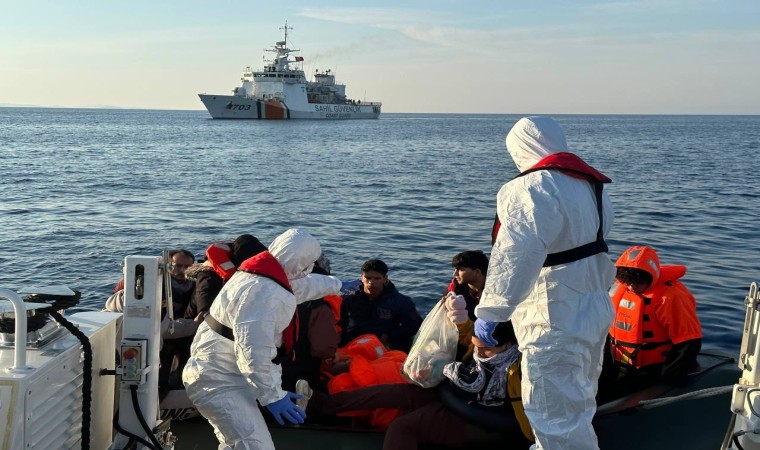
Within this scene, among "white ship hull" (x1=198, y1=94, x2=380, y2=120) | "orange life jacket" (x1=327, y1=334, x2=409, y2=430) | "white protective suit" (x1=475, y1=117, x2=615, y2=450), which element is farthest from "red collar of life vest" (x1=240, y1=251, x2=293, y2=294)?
"white ship hull" (x1=198, y1=94, x2=380, y2=120)

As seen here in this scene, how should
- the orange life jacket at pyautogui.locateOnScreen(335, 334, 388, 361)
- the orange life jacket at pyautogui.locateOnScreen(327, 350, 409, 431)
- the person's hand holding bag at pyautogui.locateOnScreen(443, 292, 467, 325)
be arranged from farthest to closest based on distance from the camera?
the orange life jacket at pyautogui.locateOnScreen(335, 334, 388, 361), the orange life jacket at pyautogui.locateOnScreen(327, 350, 409, 431), the person's hand holding bag at pyautogui.locateOnScreen(443, 292, 467, 325)

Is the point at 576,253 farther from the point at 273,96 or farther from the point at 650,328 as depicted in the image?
the point at 273,96

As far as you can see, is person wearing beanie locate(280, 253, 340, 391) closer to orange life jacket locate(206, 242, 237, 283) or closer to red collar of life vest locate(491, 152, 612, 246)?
orange life jacket locate(206, 242, 237, 283)

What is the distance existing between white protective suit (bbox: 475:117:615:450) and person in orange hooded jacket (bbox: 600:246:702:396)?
1.14m

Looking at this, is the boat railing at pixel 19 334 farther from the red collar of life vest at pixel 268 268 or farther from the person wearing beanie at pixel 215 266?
the person wearing beanie at pixel 215 266

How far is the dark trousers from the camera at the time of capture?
11.4 feet

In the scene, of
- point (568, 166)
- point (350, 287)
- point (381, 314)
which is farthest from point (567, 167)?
point (350, 287)

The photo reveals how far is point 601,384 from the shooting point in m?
3.95

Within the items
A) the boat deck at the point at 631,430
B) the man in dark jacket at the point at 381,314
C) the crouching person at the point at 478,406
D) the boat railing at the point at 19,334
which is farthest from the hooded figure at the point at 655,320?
the boat railing at the point at 19,334

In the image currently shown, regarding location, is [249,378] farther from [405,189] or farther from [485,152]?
[485,152]

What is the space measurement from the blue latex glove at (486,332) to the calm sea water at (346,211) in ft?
14.5

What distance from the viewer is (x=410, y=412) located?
366 cm

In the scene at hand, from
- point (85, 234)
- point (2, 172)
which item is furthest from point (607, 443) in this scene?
point (2, 172)

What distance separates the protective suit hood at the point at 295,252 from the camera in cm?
305
